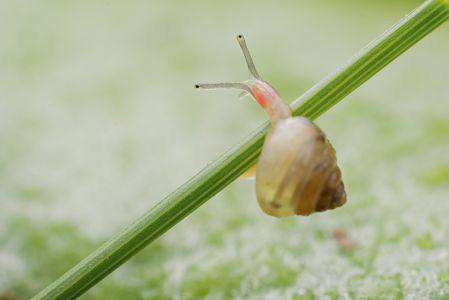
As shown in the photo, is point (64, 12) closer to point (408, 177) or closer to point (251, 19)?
point (251, 19)

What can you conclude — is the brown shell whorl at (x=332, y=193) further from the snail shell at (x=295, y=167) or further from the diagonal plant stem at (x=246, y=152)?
the diagonal plant stem at (x=246, y=152)

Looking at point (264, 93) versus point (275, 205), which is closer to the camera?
point (275, 205)

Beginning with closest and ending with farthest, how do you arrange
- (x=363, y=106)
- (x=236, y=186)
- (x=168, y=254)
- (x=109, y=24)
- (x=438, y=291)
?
(x=438, y=291), (x=168, y=254), (x=236, y=186), (x=363, y=106), (x=109, y=24)

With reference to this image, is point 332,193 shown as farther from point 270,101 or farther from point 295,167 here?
point 270,101

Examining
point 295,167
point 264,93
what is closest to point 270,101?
point 264,93

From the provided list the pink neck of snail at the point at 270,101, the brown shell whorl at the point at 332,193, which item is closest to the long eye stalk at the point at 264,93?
the pink neck of snail at the point at 270,101

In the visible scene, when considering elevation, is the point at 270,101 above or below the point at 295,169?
above

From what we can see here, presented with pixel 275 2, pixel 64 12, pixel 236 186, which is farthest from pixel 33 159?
pixel 275 2
